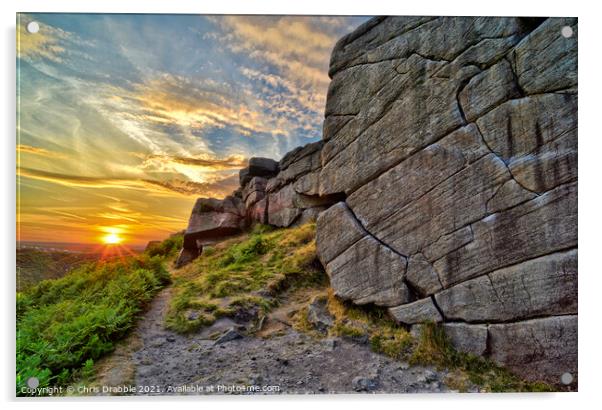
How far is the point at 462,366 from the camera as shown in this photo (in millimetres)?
5812

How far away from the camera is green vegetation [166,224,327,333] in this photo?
8148 millimetres

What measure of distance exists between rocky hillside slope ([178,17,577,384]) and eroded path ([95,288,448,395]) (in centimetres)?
107

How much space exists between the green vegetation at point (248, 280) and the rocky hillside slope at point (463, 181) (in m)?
2.05

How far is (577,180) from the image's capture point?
5.42 m

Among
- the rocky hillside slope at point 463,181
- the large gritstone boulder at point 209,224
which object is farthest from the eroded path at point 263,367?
the large gritstone boulder at point 209,224

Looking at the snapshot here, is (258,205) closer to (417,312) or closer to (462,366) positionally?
(417,312)

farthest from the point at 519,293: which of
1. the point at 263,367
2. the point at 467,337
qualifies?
the point at 263,367

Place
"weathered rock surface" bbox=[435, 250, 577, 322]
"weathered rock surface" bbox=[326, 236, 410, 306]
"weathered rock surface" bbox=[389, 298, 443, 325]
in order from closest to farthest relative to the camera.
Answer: "weathered rock surface" bbox=[435, 250, 577, 322] → "weathered rock surface" bbox=[389, 298, 443, 325] → "weathered rock surface" bbox=[326, 236, 410, 306]

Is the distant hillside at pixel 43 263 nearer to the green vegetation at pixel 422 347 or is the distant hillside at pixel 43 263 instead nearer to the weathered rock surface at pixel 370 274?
the green vegetation at pixel 422 347

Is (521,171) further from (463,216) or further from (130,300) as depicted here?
(130,300)

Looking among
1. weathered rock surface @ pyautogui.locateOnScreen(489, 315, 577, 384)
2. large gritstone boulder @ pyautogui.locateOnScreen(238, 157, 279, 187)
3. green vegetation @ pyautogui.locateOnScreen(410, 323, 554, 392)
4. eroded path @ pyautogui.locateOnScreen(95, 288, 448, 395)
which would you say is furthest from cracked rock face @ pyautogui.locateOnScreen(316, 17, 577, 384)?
large gritstone boulder @ pyautogui.locateOnScreen(238, 157, 279, 187)

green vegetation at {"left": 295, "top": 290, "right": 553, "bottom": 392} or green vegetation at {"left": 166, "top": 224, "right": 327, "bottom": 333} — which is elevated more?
green vegetation at {"left": 166, "top": 224, "right": 327, "bottom": 333}

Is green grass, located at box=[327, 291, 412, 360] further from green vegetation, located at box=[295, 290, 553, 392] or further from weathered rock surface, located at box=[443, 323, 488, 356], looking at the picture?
weathered rock surface, located at box=[443, 323, 488, 356]
